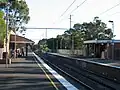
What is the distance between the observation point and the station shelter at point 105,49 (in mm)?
73438

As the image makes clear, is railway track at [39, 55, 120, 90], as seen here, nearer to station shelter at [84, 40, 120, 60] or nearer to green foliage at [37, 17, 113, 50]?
station shelter at [84, 40, 120, 60]

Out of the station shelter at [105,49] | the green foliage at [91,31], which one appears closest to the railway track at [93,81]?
the station shelter at [105,49]

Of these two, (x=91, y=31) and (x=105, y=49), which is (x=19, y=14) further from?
(x=91, y=31)

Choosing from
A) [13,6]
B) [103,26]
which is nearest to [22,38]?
[13,6]

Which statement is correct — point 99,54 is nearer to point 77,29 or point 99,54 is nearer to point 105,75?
point 105,75

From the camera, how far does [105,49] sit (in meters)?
83.7

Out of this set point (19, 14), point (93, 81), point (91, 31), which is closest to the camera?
point (93, 81)

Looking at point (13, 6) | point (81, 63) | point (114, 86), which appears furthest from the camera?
point (13, 6)

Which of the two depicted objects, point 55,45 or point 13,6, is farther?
point 55,45

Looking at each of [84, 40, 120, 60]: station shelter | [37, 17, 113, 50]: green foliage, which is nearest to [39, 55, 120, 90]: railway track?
[84, 40, 120, 60]: station shelter

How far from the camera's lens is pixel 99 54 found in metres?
85.8

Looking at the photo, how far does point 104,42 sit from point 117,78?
59538 millimetres

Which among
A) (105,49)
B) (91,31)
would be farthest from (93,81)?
(91,31)

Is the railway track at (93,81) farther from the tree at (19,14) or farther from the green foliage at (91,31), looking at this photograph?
the green foliage at (91,31)
